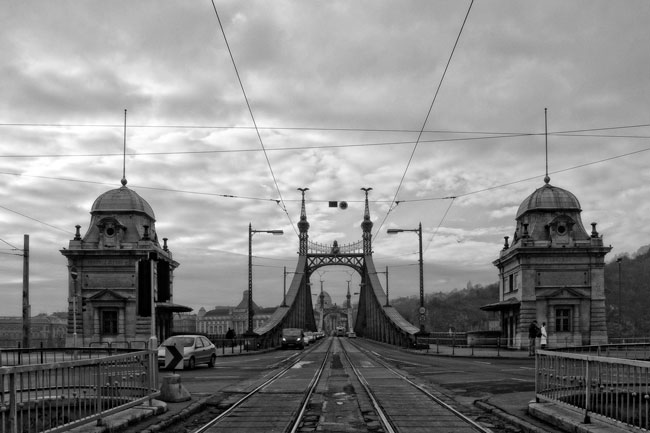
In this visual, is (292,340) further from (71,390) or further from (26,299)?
(71,390)

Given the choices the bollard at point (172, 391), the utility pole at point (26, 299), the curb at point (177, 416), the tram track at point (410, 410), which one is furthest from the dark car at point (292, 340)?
the bollard at point (172, 391)

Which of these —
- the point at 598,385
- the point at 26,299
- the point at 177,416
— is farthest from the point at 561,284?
the point at 177,416

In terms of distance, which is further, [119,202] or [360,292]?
[360,292]

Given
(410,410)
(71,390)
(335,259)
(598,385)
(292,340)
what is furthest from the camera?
(335,259)

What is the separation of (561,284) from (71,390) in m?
41.2

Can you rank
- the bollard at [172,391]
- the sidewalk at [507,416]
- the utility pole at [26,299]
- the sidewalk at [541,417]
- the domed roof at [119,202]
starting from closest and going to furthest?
the sidewalk at [541,417], the sidewalk at [507,416], the bollard at [172,391], the utility pole at [26,299], the domed roof at [119,202]

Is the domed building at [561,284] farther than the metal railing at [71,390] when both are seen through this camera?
Yes

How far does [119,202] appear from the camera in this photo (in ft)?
170

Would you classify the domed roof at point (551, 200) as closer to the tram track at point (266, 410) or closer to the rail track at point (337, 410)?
the rail track at point (337, 410)

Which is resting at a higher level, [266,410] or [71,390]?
[71,390]

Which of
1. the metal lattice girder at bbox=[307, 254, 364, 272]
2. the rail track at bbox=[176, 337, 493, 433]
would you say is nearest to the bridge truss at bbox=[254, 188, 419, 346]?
the metal lattice girder at bbox=[307, 254, 364, 272]

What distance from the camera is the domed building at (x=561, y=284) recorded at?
46156mm

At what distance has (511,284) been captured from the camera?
50.9 meters

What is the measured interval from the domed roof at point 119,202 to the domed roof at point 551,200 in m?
27.8
